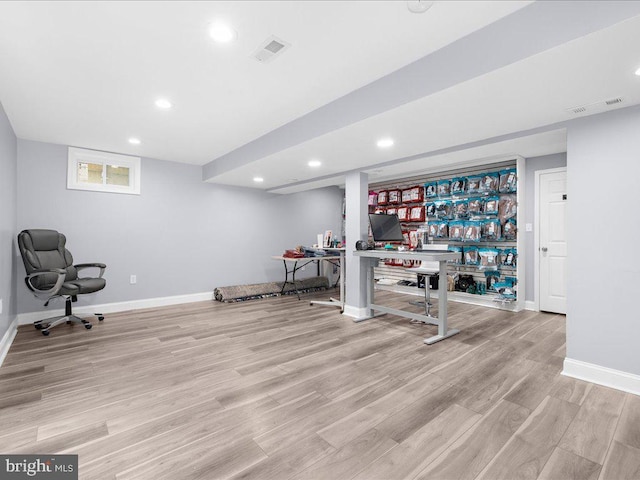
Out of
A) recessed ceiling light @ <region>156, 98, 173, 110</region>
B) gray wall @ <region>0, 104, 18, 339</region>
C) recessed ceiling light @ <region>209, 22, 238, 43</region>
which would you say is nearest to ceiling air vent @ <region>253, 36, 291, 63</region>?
recessed ceiling light @ <region>209, 22, 238, 43</region>

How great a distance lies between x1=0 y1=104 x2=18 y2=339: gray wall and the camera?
10.0 feet

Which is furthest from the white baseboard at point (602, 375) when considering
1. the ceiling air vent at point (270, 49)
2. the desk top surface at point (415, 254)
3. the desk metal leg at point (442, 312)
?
the ceiling air vent at point (270, 49)

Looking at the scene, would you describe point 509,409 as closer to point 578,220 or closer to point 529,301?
point 578,220

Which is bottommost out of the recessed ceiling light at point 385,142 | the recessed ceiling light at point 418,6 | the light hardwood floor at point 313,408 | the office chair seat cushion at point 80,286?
the light hardwood floor at point 313,408

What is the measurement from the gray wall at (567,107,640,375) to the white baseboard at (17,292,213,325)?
17.6ft

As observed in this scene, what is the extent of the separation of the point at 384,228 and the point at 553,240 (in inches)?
101

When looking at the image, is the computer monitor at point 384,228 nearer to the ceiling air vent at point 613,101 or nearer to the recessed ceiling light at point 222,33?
the ceiling air vent at point 613,101

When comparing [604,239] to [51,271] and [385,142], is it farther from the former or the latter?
[51,271]

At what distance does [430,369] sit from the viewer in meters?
2.75

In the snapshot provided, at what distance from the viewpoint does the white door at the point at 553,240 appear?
4480mm

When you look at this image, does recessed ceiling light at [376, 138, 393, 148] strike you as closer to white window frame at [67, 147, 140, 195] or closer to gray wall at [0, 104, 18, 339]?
gray wall at [0, 104, 18, 339]

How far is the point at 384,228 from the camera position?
14.6ft

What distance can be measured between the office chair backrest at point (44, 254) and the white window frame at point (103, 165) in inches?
33.8

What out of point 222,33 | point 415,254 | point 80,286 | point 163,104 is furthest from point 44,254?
point 415,254
